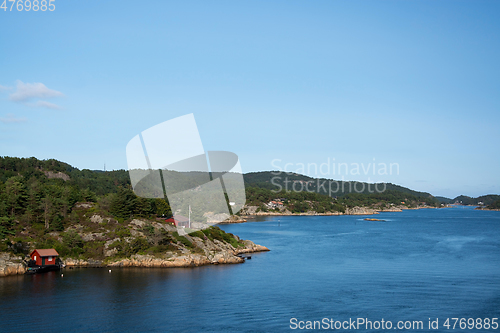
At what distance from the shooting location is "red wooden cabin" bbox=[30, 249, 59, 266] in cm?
3000

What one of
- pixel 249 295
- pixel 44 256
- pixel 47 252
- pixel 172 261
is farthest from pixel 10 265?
pixel 249 295

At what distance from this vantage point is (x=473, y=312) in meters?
20.8

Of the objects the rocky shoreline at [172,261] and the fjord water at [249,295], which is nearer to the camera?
the fjord water at [249,295]

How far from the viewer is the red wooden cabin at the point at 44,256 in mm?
30000

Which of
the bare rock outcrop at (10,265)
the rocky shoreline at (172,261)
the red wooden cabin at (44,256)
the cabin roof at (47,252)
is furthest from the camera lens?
the rocky shoreline at (172,261)

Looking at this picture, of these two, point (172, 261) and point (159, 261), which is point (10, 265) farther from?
point (172, 261)

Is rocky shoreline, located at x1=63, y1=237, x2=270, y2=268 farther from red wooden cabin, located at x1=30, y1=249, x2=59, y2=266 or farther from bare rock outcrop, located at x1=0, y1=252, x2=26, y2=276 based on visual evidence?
bare rock outcrop, located at x1=0, y1=252, x2=26, y2=276

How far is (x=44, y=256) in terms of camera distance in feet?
98.4

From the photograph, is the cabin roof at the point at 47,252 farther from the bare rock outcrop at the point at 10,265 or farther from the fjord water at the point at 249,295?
the fjord water at the point at 249,295

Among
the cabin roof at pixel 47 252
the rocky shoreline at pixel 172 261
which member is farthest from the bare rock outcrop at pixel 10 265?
the rocky shoreline at pixel 172 261

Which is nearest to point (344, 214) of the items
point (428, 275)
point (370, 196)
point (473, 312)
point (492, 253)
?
point (370, 196)

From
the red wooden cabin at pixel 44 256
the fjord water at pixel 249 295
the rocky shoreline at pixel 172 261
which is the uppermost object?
the red wooden cabin at pixel 44 256

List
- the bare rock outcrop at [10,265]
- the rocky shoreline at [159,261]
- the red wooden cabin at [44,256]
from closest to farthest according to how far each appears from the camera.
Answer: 1. the bare rock outcrop at [10,265]
2. the rocky shoreline at [159,261]
3. the red wooden cabin at [44,256]

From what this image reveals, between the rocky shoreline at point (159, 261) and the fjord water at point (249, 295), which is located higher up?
the rocky shoreline at point (159, 261)
